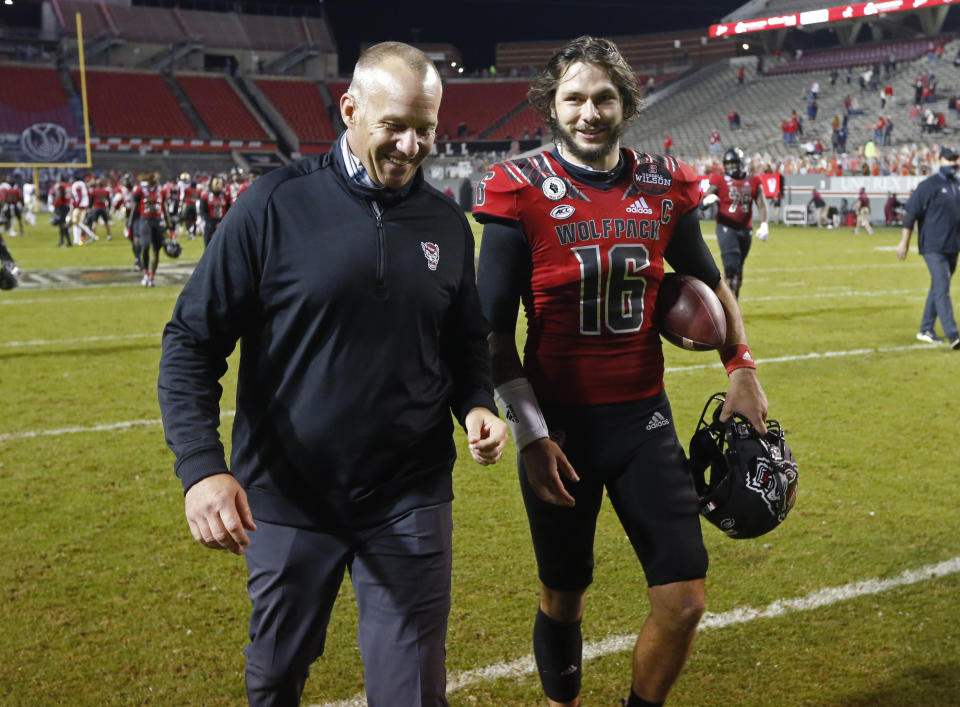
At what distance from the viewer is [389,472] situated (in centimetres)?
233

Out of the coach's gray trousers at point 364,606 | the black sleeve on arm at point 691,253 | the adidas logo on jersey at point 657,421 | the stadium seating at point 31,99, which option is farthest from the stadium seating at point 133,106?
the coach's gray trousers at point 364,606

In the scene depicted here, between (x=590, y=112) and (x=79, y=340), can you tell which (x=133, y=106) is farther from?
(x=590, y=112)

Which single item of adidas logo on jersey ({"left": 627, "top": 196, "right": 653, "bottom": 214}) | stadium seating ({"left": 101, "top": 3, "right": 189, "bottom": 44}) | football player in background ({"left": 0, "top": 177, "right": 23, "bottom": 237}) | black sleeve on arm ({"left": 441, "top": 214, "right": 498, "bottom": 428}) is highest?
stadium seating ({"left": 101, "top": 3, "right": 189, "bottom": 44})

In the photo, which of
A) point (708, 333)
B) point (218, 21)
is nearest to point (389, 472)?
point (708, 333)

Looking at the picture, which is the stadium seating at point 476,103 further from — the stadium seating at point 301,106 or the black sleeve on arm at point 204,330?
the black sleeve on arm at point 204,330

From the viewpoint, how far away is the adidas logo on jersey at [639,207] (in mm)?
2814

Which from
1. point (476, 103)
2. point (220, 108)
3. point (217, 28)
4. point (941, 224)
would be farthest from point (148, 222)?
point (476, 103)

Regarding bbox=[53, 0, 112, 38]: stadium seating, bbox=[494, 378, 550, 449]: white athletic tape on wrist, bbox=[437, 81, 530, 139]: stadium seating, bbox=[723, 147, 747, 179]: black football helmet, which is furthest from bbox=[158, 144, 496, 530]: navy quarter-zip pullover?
bbox=[437, 81, 530, 139]: stadium seating

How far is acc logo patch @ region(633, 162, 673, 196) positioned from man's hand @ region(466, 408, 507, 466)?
900 mm

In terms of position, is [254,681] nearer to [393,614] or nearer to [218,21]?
[393,614]

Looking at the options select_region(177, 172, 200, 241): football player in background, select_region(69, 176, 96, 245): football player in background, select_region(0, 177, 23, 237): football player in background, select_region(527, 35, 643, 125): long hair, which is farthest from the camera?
select_region(0, 177, 23, 237): football player in background

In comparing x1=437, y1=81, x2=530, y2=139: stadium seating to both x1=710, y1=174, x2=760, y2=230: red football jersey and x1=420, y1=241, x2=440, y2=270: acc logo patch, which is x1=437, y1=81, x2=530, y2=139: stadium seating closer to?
x1=710, y1=174, x2=760, y2=230: red football jersey

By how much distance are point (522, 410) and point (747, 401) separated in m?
0.71

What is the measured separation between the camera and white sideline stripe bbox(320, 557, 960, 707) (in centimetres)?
342
